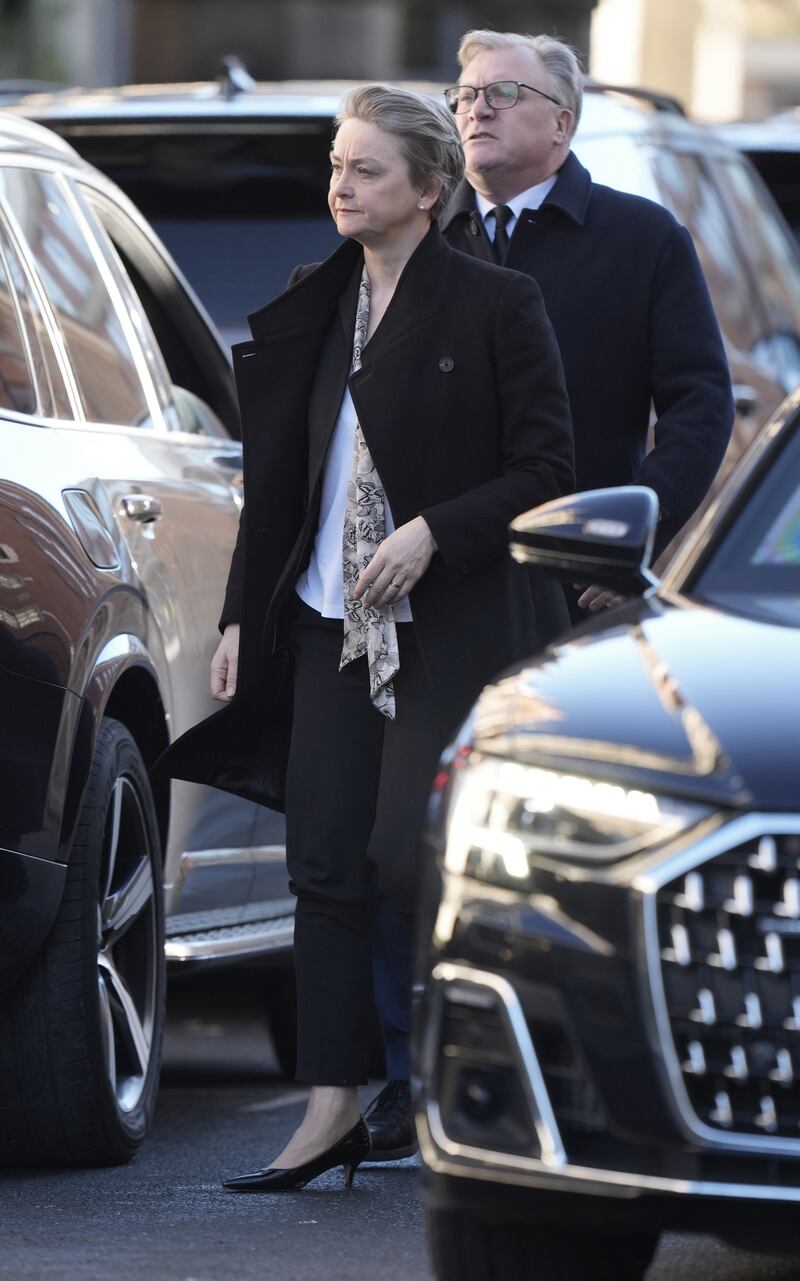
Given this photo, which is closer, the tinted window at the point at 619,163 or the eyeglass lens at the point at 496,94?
the eyeglass lens at the point at 496,94

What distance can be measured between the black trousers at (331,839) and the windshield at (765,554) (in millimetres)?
906

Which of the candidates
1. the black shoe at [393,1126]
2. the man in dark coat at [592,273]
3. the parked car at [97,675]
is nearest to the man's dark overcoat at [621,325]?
the man in dark coat at [592,273]

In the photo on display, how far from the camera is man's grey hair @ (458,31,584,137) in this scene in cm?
562

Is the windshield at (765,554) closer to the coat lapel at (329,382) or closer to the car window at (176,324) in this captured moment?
the coat lapel at (329,382)

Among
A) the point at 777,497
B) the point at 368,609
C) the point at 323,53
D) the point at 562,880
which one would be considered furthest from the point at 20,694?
the point at 323,53

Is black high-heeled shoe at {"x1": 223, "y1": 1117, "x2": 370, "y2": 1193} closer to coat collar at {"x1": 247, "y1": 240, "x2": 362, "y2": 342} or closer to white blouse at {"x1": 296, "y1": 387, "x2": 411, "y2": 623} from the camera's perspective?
white blouse at {"x1": 296, "y1": 387, "x2": 411, "y2": 623}

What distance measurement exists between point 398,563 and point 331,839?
1.76 ft

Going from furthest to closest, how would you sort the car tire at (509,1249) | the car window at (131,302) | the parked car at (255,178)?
the parked car at (255,178) < the car window at (131,302) < the car tire at (509,1249)

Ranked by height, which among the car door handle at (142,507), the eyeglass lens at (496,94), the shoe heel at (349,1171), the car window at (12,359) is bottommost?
the shoe heel at (349,1171)

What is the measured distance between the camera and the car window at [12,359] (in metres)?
5.15

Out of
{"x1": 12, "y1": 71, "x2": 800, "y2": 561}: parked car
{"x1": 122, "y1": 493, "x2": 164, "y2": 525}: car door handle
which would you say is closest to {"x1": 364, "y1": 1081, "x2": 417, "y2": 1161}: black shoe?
{"x1": 122, "y1": 493, "x2": 164, "y2": 525}: car door handle

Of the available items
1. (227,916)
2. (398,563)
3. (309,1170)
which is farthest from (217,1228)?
(227,916)

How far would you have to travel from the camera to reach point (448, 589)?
16.2 feet

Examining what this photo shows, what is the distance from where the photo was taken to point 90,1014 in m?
5.07
